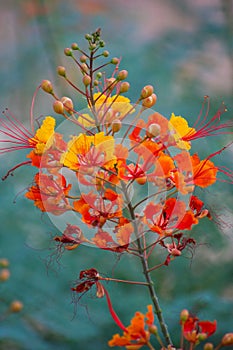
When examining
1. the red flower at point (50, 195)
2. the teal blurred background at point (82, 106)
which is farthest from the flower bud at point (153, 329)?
the teal blurred background at point (82, 106)

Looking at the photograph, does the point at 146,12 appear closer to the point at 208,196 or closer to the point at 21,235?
the point at 208,196

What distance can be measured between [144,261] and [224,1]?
3.05 feet

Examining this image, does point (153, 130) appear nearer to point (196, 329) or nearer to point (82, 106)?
point (196, 329)

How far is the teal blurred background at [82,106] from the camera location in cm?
92

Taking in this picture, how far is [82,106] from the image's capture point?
108 cm

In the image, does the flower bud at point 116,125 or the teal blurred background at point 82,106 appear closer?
the flower bud at point 116,125

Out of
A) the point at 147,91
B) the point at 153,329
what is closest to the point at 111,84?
the point at 147,91

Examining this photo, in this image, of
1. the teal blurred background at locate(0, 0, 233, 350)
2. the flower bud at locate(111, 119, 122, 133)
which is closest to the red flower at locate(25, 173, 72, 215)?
the flower bud at locate(111, 119, 122, 133)

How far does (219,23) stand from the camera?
1.25 metres

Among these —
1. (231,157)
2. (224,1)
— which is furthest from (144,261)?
(224,1)

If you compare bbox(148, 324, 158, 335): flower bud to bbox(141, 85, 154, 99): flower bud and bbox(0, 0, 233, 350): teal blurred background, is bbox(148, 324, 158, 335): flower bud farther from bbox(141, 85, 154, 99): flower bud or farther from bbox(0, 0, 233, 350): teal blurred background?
bbox(0, 0, 233, 350): teal blurred background

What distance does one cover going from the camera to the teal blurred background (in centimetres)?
92

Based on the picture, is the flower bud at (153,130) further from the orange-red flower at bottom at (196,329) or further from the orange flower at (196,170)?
the orange-red flower at bottom at (196,329)

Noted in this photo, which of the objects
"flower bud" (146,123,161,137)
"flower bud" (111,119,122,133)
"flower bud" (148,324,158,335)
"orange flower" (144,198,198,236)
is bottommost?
"flower bud" (148,324,158,335)
